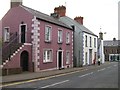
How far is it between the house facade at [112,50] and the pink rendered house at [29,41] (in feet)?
238

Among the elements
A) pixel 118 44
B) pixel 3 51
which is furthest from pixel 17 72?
pixel 118 44

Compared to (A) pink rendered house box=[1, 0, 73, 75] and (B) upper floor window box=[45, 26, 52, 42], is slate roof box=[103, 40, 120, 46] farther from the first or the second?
(B) upper floor window box=[45, 26, 52, 42]

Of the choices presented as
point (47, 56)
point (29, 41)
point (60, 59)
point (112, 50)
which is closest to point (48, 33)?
point (47, 56)

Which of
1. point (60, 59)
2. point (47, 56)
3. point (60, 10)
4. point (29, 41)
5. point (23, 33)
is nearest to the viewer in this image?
point (29, 41)

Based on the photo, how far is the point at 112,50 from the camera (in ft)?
367

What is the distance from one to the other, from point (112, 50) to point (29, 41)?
279 feet

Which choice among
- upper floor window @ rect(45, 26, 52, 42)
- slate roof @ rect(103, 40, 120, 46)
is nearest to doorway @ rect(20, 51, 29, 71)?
upper floor window @ rect(45, 26, 52, 42)

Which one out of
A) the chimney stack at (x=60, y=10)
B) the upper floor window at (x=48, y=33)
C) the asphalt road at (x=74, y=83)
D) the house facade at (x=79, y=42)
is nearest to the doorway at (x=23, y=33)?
the upper floor window at (x=48, y=33)

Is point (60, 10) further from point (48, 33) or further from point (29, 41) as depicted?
point (29, 41)

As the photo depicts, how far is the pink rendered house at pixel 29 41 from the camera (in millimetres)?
28211

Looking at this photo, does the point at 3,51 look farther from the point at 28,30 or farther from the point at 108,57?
the point at 108,57

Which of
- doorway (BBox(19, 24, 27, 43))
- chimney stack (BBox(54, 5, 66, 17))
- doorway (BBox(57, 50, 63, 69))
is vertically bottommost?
doorway (BBox(57, 50, 63, 69))

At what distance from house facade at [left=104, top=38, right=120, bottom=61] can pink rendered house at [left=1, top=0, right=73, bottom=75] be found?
7244 cm

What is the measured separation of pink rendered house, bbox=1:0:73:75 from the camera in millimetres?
28211
